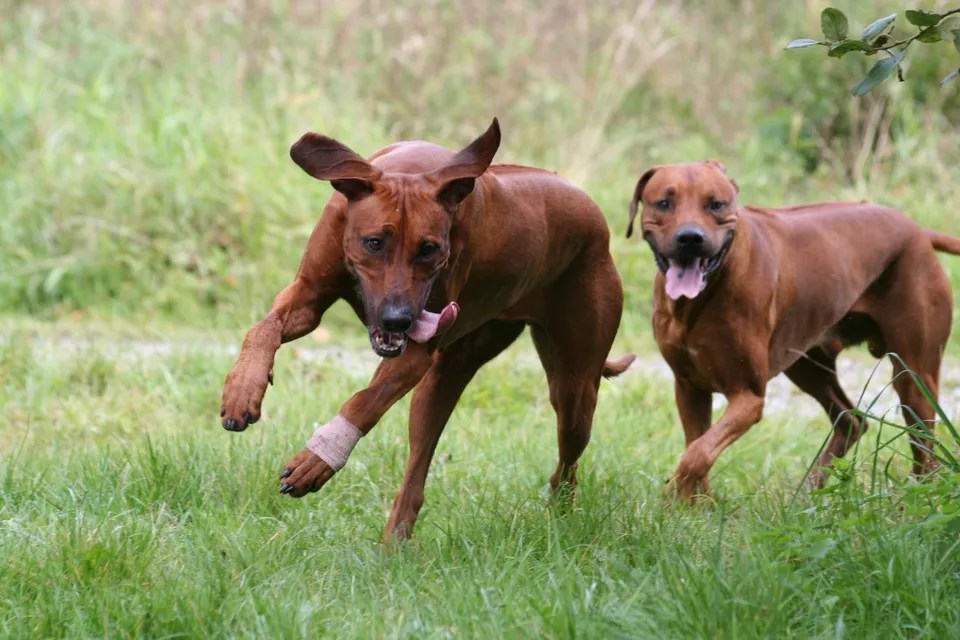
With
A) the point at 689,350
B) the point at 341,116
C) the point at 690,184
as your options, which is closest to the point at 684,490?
the point at 689,350

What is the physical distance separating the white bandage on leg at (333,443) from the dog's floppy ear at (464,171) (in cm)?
70

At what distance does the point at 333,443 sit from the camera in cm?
384

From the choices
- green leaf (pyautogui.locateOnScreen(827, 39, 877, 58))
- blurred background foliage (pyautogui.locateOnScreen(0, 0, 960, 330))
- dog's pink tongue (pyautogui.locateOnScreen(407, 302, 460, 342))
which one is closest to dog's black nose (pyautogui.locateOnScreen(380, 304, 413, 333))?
dog's pink tongue (pyautogui.locateOnScreen(407, 302, 460, 342))

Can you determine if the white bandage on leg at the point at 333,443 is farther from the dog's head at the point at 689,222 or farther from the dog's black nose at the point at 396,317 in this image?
the dog's head at the point at 689,222

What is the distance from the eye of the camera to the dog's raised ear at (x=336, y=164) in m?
3.88

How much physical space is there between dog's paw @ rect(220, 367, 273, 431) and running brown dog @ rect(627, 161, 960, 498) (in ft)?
5.55

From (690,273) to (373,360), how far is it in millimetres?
3085

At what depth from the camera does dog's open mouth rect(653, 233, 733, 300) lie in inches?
203

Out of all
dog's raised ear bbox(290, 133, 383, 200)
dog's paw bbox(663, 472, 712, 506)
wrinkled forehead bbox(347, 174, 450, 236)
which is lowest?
dog's paw bbox(663, 472, 712, 506)

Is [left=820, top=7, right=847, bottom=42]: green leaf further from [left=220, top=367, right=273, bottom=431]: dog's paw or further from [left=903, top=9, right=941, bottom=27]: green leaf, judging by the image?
[left=220, top=367, right=273, bottom=431]: dog's paw

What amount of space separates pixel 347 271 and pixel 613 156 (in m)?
7.04

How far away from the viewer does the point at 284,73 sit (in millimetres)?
10859

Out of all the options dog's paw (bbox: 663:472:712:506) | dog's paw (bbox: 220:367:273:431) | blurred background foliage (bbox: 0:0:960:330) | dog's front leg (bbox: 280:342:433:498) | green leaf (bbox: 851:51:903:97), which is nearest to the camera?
green leaf (bbox: 851:51:903:97)

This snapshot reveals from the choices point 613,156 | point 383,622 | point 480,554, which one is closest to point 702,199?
point 480,554
